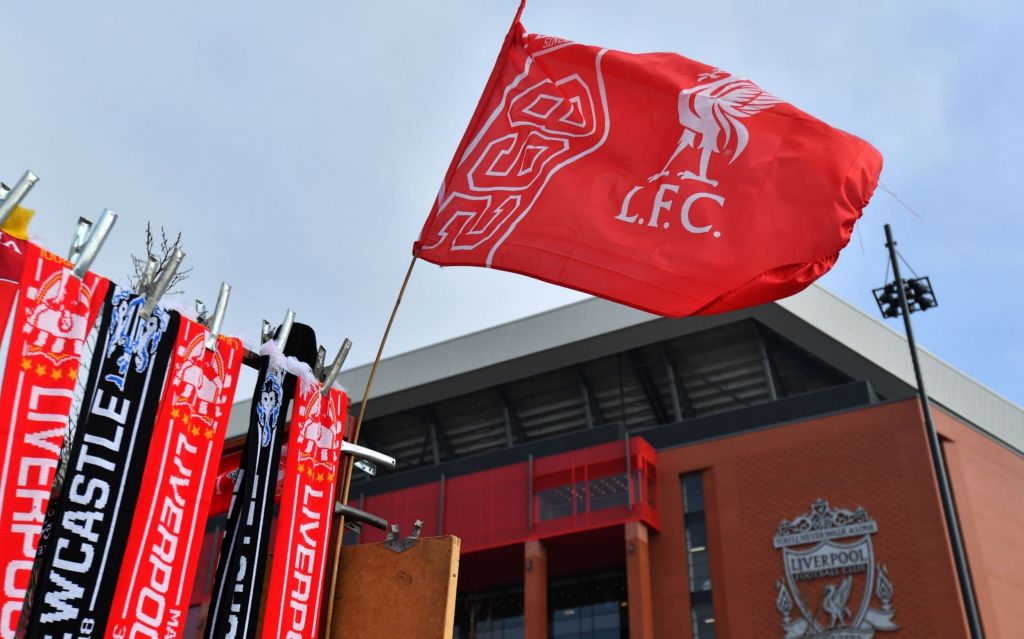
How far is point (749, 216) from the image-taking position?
9062 mm

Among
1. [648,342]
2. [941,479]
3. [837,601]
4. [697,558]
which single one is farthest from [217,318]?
[648,342]

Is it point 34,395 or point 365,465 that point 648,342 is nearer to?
point 365,465

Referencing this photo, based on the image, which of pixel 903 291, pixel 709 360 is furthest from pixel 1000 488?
pixel 903 291

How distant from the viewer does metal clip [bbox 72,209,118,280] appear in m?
6.34

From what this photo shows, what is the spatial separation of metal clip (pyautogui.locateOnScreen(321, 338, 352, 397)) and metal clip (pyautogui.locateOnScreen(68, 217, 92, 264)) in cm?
211

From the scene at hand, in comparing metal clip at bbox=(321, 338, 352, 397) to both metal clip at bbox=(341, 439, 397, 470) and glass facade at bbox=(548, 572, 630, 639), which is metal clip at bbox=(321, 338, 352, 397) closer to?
metal clip at bbox=(341, 439, 397, 470)

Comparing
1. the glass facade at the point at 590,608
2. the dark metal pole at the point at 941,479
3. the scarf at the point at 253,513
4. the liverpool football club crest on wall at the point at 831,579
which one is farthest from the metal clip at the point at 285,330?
the glass facade at the point at 590,608

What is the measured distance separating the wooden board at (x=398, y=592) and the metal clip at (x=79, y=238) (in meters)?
2.75

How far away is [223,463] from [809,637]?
105 ft

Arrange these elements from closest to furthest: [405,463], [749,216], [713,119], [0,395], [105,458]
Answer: [0,395] < [105,458] < [749,216] < [713,119] < [405,463]

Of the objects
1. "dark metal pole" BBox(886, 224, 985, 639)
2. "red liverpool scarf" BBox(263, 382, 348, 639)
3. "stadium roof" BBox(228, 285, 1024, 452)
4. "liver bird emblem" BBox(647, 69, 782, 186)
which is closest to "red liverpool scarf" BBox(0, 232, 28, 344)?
"red liverpool scarf" BBox(263, 382, 348, 639)

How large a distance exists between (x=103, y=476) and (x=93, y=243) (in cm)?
147

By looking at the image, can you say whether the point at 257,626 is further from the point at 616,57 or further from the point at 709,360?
the point at 709,360

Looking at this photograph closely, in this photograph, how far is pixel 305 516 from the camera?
7488mm
